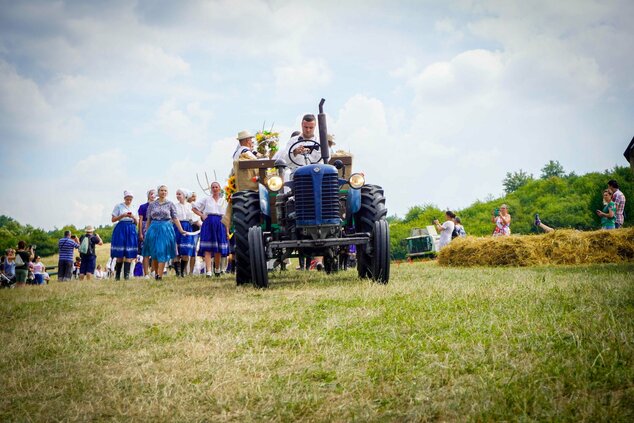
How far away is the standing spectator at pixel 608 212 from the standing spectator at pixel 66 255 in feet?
43.1

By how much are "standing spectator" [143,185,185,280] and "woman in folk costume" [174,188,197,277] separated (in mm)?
1743

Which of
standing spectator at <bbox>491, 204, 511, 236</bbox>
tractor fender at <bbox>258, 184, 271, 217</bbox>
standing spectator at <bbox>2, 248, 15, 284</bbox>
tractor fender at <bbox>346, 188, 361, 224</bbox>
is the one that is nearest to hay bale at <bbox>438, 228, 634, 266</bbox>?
standing spectator at <bbox>491, 204, 511, 236</bbox>

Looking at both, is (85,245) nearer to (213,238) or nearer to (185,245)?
(185,245)

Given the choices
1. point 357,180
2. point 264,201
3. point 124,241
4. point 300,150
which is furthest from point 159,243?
point 357,180

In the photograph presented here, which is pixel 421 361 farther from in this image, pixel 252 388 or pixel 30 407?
pixel 30 407

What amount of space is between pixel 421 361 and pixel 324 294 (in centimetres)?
317

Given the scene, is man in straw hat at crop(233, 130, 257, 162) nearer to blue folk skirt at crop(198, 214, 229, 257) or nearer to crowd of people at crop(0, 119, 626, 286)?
crowd of people at crop(0, 119, 626, 286)

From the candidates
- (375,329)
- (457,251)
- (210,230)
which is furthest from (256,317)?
(457,251)

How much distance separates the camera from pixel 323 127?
7645 millimetres

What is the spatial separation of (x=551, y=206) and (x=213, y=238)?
140 feet

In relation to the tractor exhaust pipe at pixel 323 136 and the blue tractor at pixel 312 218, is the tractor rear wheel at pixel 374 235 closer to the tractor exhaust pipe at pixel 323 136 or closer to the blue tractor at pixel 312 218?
the blue tractor at pixel 312 218

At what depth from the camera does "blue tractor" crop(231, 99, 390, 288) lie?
287 inches

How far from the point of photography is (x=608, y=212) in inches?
509

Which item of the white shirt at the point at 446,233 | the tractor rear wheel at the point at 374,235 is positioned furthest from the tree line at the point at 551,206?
the tractor rear wheel at the point at 374,235
